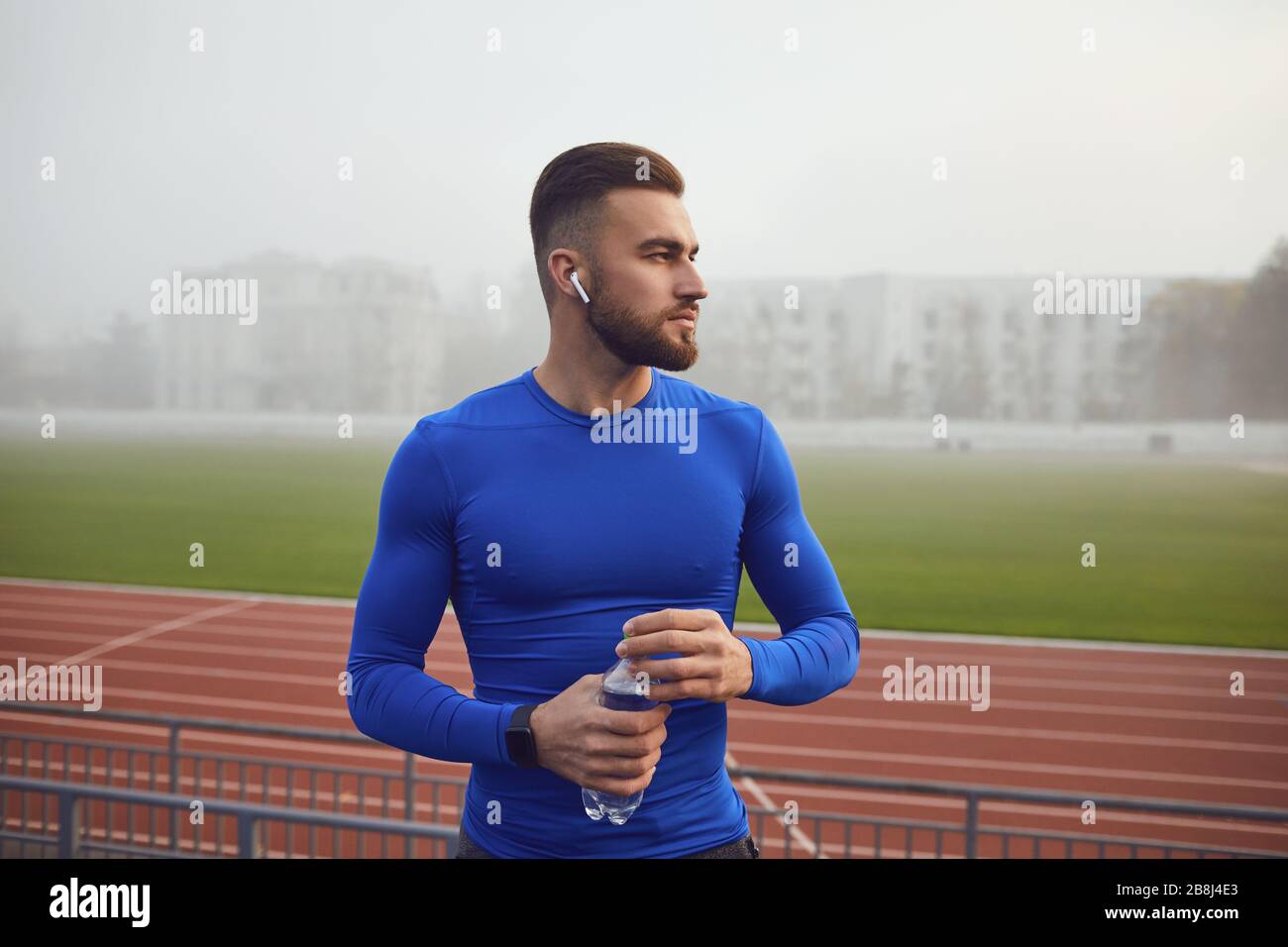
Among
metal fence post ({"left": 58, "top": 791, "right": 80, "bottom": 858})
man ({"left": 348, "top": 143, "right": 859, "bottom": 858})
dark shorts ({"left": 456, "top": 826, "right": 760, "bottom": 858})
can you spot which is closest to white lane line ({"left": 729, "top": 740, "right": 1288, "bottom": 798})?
metal fence post ({"left": 58, "top": 791, "right": 80, "bottom": 858})

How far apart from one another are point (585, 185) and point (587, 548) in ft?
1.72

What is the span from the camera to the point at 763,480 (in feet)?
5.23

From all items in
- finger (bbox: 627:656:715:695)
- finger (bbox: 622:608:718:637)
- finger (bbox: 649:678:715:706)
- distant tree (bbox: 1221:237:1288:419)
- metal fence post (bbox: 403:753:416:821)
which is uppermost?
distant tree (bbox: 1221:237:1288:419)

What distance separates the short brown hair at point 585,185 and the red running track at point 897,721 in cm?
429

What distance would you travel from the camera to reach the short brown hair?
1.53 m

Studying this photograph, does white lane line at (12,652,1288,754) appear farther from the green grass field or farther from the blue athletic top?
the blue athletic top

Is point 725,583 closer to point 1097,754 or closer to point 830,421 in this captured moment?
point 1097,754

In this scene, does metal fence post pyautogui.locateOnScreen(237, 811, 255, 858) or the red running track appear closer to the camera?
metal fence post pyautogui.locateOnScreen(237, 811, 255, 858)

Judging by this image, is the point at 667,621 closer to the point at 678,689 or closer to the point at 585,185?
the point at 678,689

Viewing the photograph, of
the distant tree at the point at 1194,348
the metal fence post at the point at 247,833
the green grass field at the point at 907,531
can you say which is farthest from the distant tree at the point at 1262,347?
the metal fence post at the point at 247,833

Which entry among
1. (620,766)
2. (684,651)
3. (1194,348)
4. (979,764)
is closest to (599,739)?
(620,766)

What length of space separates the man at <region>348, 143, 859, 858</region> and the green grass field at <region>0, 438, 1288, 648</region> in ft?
57.2
